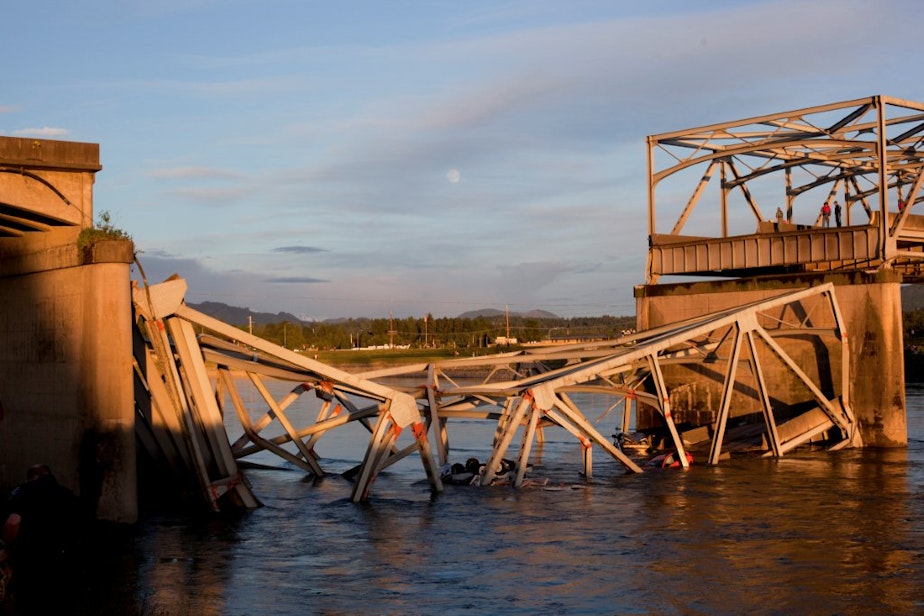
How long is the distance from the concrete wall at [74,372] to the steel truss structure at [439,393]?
5.76ft

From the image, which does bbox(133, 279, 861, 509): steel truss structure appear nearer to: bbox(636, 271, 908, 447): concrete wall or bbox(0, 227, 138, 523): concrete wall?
bbox(636, 271, 908, 447): concrete wall

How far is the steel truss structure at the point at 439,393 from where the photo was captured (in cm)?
2559

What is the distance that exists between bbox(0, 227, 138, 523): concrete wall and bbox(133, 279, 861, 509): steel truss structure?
1.76 m

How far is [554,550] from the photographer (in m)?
21.5

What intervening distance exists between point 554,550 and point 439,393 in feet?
36.7

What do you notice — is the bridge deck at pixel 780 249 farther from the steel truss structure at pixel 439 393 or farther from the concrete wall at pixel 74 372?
the concrete wall at pixel 74 372

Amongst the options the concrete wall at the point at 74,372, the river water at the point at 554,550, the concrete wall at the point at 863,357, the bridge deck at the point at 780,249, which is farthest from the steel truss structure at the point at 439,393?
the bridge deck at the point at 780,249

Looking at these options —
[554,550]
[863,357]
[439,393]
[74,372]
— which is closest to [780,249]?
[863,357]

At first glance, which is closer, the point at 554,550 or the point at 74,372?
the point at 554,550

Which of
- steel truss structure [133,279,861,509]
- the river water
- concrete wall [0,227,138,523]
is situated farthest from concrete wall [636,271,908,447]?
concrete wall [0,227,138,523]

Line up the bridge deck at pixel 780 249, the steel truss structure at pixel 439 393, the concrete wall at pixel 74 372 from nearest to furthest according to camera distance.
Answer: the concrete wall at pixel 74 372 < the steel truss structure at pixel 439 393 < the bridge deck at pixel 780 249

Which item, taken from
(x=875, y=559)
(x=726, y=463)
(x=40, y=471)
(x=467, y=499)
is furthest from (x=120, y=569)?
(x=726, y=463)

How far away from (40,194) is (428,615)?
13652 mm

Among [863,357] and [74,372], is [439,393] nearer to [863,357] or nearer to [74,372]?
[74,372]
